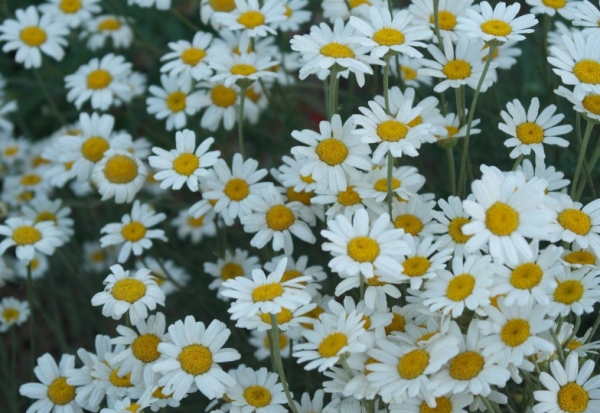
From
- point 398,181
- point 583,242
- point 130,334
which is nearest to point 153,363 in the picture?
point 130,334

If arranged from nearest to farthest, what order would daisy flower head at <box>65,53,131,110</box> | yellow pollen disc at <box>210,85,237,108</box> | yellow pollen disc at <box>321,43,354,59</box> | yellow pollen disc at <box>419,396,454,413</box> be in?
yellow pollen disc at <box>419,396,454,413</box>, yellow pollen disc at <box>321,43,354,59</box>, yellow pollen disc at <box>210,85,237,108</box>, daisy flower head at <box>65,53,131,110</box>

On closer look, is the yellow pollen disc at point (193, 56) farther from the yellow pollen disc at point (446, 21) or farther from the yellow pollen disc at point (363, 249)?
the yellow pollen disc at point (363, 249)

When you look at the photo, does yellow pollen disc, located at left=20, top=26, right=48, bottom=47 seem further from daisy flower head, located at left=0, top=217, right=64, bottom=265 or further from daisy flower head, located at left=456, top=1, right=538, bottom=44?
daisy flower head, located at left=456, top=1, right=538, bottom=44

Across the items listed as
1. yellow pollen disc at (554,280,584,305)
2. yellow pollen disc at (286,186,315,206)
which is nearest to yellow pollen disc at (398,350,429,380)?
yellow pollen disc at (554,280,584,305)

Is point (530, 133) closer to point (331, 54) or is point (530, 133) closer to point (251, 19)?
point (331, 54)

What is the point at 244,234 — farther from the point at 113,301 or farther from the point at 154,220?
the point at 113,301

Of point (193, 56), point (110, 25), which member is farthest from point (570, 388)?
point (110, 25)

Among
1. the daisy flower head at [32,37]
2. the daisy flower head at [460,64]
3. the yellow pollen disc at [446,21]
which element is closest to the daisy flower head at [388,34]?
the daisy flower head at [460,64]
